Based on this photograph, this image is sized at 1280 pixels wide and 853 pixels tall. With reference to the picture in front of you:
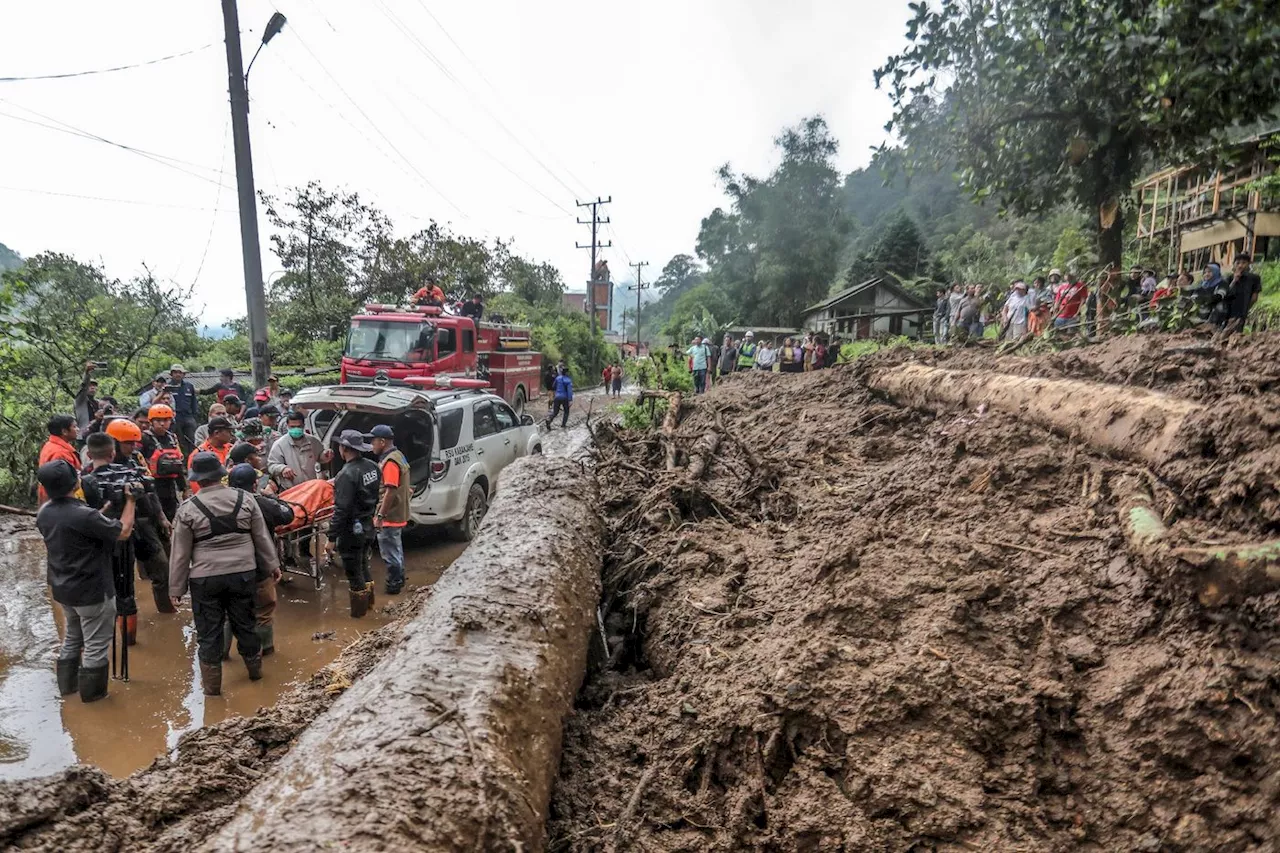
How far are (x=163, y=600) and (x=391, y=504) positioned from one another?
2197 mm

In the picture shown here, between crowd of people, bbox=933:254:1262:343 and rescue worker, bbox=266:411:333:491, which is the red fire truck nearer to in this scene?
rescue worker, bbox=266:411:333:491

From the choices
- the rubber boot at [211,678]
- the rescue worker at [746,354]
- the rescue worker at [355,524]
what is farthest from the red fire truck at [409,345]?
the rubber boot at [211,678]

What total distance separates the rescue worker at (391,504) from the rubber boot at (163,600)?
1.89m

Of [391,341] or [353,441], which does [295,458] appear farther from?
[391,341]

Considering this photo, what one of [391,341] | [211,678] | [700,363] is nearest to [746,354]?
[700,363]

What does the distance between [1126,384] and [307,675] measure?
6185 millimetres

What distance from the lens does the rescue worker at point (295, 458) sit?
7.16 metres

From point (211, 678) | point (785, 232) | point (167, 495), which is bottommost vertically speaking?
point (211, 678)

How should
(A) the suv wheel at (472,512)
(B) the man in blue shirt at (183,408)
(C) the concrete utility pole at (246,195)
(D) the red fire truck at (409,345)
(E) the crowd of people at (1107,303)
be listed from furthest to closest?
(D) the red fire truck at (409,345)
(C) the concrete utility pole at (246,195)
(B) the man in blue shirt at (183,408)
(A) the suv wheel at (472,512)
(E) the crowd of people at (1107,303)

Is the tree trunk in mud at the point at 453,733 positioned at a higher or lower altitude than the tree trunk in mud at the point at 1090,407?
lower

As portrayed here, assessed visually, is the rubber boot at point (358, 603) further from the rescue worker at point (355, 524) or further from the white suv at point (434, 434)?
the white suv at point (434, 434)

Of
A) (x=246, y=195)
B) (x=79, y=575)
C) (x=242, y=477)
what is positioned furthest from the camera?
(x=246, y=195)

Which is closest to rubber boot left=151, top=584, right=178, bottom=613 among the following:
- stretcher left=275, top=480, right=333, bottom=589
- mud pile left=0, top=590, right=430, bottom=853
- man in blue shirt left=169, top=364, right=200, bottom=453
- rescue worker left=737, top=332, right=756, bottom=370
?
stretcher left=275, top=480, right=333, bottom=589

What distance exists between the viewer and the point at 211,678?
481 cm
